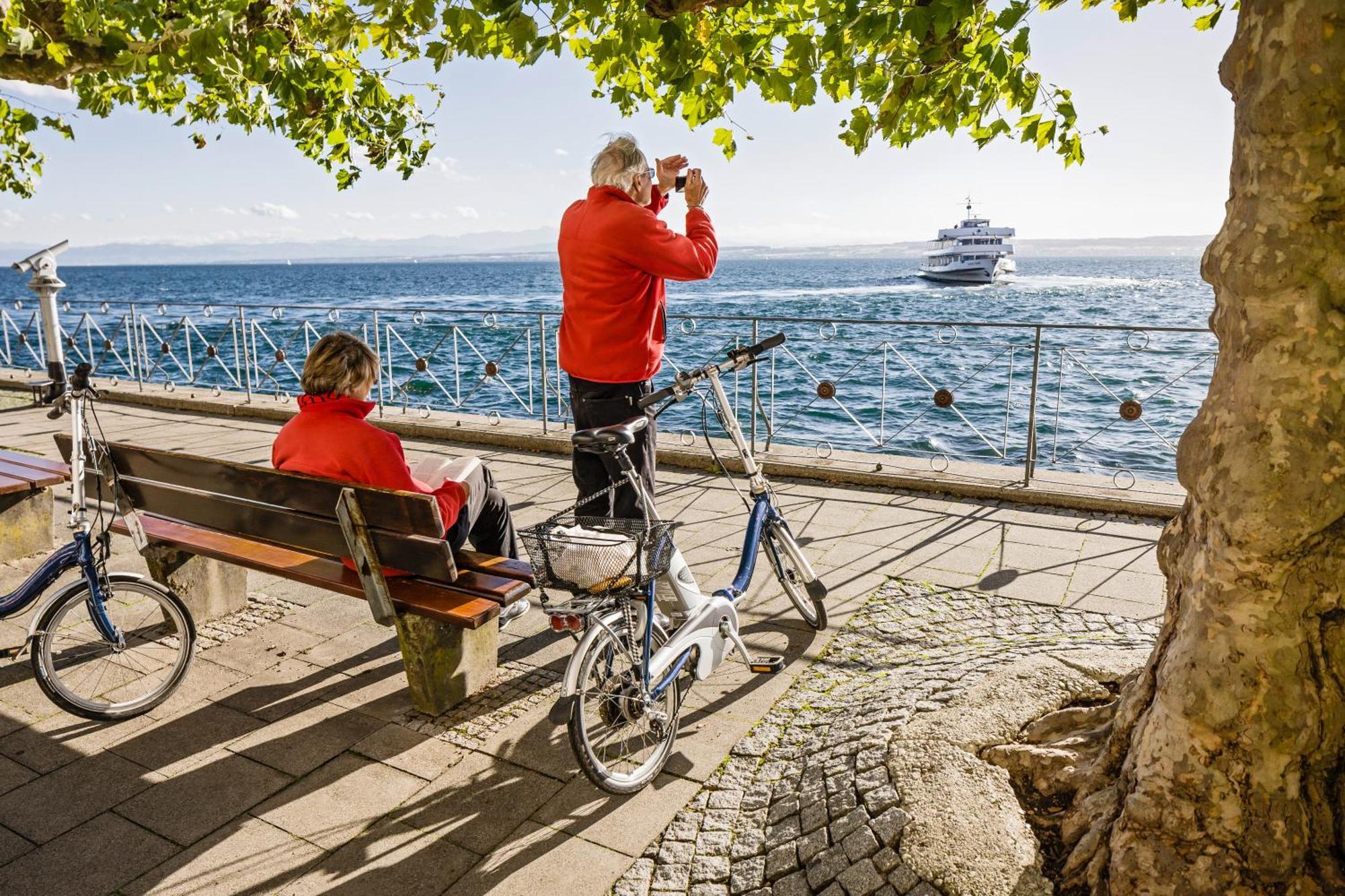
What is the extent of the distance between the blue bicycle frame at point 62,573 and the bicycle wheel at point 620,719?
1.93 meters

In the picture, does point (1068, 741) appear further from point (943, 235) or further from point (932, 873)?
point (943, 235)

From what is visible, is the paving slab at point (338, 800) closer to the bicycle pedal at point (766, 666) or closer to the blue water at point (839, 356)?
the bicycle pedal at point (766, 666)

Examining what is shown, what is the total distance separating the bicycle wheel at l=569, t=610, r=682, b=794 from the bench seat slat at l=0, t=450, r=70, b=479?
336cm

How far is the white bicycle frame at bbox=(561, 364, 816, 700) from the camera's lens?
9.53 feet

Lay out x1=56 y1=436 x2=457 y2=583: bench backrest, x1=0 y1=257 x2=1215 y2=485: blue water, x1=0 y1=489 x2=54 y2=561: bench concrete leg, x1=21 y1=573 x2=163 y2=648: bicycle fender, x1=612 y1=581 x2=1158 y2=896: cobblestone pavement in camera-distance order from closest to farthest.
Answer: x1=612 y1=581 x2=1158 y2=896: cobblestone pavement, x1=56 y1=436 x2=457 y2=583: bench backrest, x1=21 y1=573 x2=163 y2=648: bicycle fender, x1=0 y1=489 x2=54 y2=561: bench concrete leg, x1=0 y1=257 x2=1215 y2=485: blue water

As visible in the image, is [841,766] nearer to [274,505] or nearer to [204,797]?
[204,797]

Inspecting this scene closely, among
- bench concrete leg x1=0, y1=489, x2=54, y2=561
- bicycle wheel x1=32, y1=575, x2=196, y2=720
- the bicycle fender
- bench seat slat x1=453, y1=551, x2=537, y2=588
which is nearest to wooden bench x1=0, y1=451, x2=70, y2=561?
bench concrete leg x1=0, y1=489, x2=54, y2=561

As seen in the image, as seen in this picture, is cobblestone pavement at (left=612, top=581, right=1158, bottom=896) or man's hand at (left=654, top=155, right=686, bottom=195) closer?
cobblestone pavement at (left=612, top=581, right=1158, bottom=896)

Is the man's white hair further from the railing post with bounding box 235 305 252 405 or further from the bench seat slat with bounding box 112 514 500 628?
the railing post with bounding box 235 305 252 405

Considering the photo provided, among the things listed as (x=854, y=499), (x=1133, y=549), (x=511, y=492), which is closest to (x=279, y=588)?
(x=511, y=492)

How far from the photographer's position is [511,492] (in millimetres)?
6566

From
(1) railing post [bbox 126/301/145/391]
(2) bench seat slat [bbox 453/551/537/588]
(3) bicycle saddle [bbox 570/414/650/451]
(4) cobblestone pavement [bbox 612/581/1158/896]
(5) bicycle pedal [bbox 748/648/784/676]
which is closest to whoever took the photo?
(4) cobblestone pavement [bbox 612/581/1158/896]

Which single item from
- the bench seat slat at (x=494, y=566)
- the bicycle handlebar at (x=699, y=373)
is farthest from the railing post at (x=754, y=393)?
the bench seat slat at (x=494, y=566)

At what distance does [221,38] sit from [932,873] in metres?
3.42
